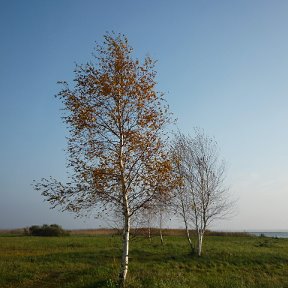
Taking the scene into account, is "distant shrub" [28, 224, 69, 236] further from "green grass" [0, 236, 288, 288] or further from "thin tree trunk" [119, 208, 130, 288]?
"thin tree trunk" [119, 208, 130, 288]

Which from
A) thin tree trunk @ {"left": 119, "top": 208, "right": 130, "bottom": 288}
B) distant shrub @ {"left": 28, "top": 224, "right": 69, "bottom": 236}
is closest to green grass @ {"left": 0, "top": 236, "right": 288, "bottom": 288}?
thin tree trunk @ {"left": 119, "top": 208, "right": 130, "bottom": 288}

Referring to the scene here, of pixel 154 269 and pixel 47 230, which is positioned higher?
pixel 47 230

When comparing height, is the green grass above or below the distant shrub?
below

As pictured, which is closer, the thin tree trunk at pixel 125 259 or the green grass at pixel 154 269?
the thin tree trunk at pixel 125 259

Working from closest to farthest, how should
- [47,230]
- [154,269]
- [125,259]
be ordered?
[125,259]
[154,269]
[47,230]

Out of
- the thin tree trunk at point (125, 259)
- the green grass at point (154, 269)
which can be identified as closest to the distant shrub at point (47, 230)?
the green grass at point (154, 269)

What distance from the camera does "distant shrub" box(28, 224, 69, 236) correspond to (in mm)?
66938

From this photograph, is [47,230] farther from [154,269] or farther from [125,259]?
[125,259]

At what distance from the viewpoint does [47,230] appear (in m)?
67.9

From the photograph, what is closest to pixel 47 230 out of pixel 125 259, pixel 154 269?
pixel 154 269

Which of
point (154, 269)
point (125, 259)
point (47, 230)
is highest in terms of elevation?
point (47, 230)

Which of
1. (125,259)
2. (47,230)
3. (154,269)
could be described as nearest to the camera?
(125,259)

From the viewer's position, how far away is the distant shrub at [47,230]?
66.9 m

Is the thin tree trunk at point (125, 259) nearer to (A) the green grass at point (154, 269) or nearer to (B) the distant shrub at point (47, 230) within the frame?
(A) the green grass at point (154, 269)
